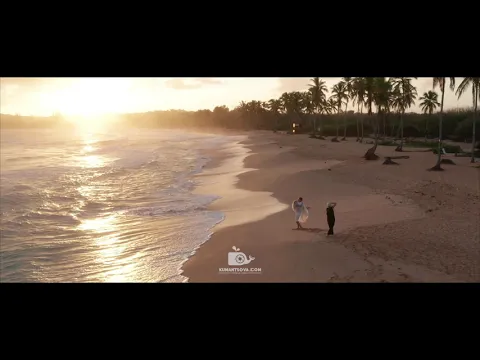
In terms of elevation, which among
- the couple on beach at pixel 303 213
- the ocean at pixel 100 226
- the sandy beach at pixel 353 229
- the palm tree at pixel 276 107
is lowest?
the ocean at pixel 100 226

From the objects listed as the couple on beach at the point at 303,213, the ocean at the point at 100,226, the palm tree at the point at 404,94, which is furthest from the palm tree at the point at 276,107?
the couple on beach at the point at 303,213

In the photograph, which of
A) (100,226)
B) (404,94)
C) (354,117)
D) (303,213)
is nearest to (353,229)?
(303,213)

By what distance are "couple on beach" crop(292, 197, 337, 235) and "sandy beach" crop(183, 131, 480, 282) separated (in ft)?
0.53

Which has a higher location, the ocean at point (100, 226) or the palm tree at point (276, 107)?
the palm tree at point (276, 107)

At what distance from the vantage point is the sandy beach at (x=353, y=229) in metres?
4.76

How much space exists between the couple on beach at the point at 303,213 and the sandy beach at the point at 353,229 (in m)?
0.16

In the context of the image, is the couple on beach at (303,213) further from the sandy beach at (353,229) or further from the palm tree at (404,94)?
the palm tree at (404,94)

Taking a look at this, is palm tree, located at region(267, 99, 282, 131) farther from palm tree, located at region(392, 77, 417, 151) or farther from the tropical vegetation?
palm tree, located at region(392, 77, 417, 151)

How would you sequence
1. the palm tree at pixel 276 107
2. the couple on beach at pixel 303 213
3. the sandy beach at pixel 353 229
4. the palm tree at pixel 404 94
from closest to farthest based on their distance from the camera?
the sandy beach at pixel 353 229 < the couple on beach at pixel 303 213 < the palm tree at pixel 404 94 < the palm tree at pixel 276 107

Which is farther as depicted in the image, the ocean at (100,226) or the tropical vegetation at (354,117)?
the tropical vegetation at (354,117)

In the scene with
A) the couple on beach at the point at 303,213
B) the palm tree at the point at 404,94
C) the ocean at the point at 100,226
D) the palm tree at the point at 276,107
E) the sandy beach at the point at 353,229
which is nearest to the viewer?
the sandy beach at the point at 353,229
